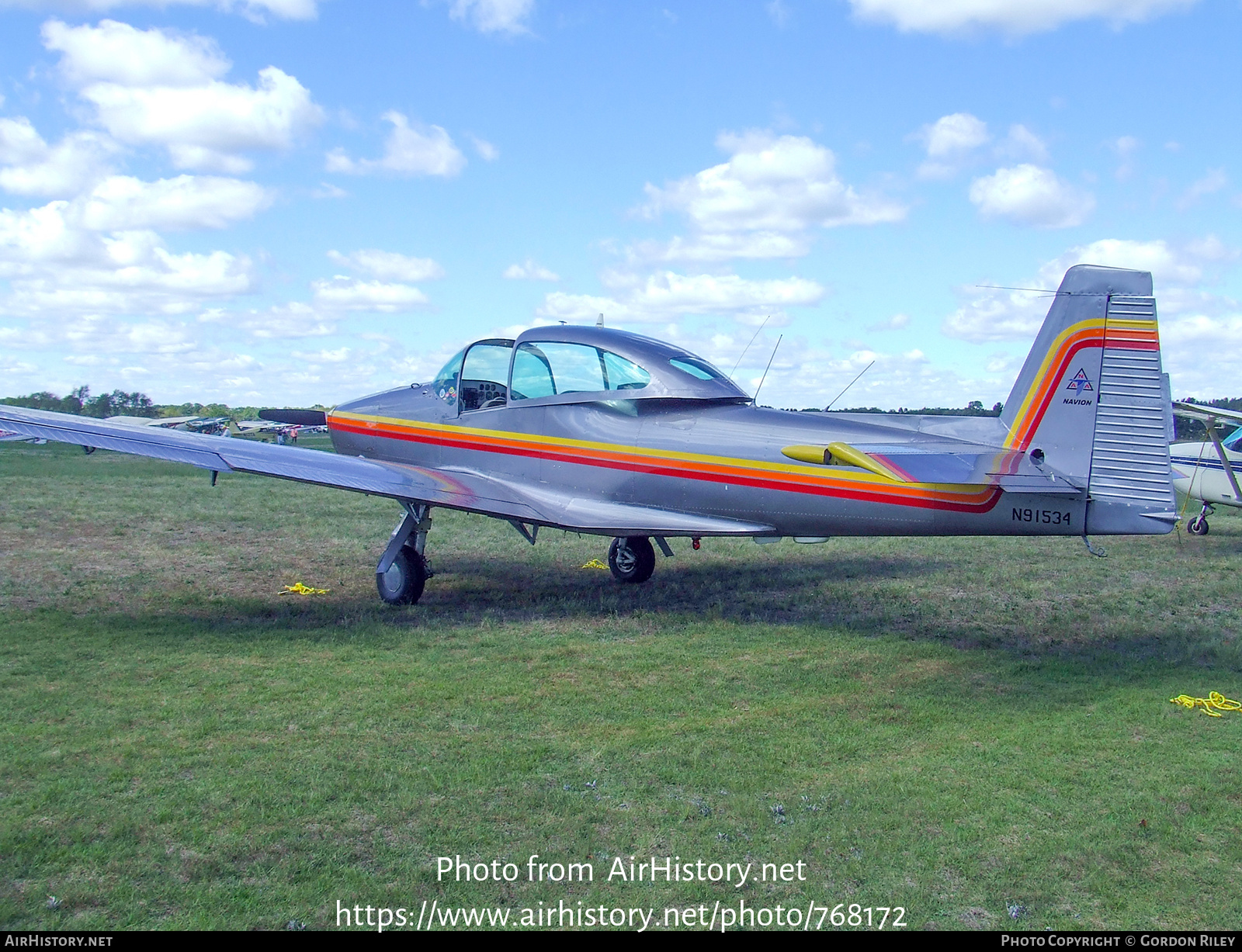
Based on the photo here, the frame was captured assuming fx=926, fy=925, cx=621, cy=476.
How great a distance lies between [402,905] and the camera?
3412mm

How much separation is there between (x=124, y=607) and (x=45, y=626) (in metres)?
0.88

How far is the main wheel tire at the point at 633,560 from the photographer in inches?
408

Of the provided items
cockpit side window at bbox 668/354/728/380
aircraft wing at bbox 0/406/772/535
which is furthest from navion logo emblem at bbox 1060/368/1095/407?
cockpit side window at bbox 668/354/728/380

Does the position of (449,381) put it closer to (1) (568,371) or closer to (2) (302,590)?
(1) (568,371)

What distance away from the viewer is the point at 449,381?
9844 millimetres

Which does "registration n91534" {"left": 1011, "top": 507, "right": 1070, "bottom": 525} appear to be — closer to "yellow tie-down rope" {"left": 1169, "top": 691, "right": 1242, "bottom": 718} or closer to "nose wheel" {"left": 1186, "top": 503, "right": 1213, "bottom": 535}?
"yellow tie-down rope" {"left": 1169, "top": 691, "right": 1242, "bottom": 718}

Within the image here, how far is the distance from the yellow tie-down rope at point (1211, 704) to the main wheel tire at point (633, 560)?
544 cm

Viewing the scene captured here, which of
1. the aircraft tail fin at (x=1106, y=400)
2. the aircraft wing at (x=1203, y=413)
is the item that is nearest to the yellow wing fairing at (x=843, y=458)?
the aircraft tail fin at (x=1106, y=400)

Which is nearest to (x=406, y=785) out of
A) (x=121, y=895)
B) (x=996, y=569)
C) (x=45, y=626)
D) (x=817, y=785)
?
(x=121, y=895)

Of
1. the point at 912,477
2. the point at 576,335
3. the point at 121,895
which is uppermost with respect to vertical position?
the point at 576,335

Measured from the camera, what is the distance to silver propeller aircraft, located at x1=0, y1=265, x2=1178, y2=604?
6.40 metres

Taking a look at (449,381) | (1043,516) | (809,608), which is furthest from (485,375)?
(1043,516)

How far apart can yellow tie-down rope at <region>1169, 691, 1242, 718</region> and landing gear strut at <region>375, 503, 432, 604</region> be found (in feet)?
20.6

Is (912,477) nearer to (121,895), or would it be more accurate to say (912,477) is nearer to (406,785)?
(406,785)
